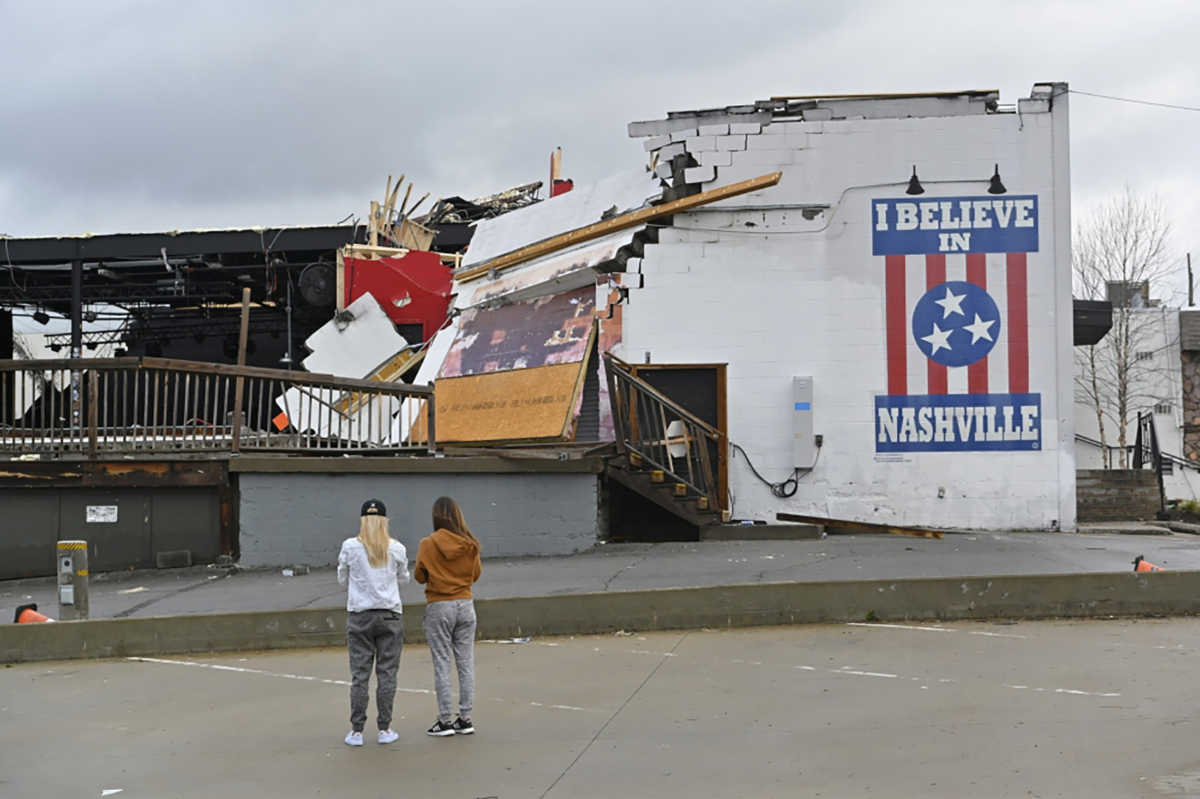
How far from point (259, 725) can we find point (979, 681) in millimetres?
4896

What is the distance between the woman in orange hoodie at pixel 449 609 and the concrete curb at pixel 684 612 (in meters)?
3.22

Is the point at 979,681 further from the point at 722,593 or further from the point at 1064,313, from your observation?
the point at 1064,313

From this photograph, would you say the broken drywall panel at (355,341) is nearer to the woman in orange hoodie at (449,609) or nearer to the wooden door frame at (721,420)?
the wooden door frame at (721,420)

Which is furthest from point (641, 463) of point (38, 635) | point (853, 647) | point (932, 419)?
point (38, 635)

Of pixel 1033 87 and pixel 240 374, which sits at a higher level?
pixel 1033 87

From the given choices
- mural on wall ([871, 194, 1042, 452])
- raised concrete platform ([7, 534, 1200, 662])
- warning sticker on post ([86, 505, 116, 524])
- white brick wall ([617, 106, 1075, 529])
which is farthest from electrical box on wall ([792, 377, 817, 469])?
warning sticker on post ([86, 505, 116, 524])

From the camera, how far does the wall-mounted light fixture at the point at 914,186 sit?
1817cm

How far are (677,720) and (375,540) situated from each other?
2214 millimetres

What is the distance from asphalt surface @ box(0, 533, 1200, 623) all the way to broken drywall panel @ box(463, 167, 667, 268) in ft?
20.5

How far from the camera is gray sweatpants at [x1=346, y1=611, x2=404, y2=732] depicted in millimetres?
7598

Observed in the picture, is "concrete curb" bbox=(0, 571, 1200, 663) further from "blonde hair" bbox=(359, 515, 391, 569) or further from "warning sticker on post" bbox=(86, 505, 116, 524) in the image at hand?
"warning sticker on post" bbox=(86, 505, 116, 524)

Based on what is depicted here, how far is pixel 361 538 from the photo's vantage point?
7906 mm

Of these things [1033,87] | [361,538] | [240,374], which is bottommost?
[361,538]

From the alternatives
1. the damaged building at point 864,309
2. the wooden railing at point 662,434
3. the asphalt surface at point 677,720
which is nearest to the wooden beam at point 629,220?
the damaged building at point 864,309
